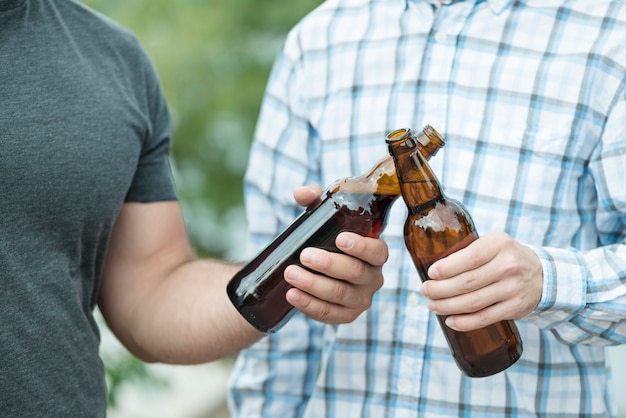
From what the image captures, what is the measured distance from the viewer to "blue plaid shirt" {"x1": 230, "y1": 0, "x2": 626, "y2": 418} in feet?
5.27

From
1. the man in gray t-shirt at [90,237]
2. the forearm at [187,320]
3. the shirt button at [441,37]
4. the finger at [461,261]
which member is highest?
the shirt button at [441,37]

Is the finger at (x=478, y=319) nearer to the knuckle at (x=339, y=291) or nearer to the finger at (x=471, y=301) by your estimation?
the finger at (x=471, y=301)

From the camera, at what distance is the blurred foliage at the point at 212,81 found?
378 centimetres

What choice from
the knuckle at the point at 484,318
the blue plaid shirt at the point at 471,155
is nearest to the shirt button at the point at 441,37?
the blue plaid shirt at the point at 471,155

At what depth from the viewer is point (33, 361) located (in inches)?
52.8

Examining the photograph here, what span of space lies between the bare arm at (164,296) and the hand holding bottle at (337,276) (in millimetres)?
266

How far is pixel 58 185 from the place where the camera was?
4.56 ft

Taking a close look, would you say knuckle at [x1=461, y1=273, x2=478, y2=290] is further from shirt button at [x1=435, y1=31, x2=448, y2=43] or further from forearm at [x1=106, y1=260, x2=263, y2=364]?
shirt button at [x1=435, y1=31, x2=448, y2=43]

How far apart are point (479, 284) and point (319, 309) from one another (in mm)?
283

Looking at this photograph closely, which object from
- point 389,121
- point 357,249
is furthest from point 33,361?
point 389,121

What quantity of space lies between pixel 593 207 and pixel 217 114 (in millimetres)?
2567

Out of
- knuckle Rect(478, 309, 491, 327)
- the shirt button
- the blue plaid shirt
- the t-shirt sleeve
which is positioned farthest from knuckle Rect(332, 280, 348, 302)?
the shirt button

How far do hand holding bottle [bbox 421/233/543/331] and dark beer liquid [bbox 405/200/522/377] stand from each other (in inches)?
1.5

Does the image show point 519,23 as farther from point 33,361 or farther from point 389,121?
point 33,361
